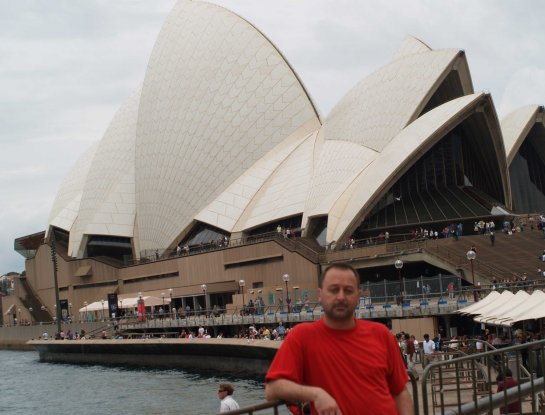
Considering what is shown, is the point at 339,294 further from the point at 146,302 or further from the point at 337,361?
the point at 146,302

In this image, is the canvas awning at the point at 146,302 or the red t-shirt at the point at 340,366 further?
the canvas awning at the point at 146,302

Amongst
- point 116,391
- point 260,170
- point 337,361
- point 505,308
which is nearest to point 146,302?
point 260,170

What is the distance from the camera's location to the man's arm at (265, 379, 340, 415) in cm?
390

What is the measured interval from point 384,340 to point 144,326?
3955 centimetres

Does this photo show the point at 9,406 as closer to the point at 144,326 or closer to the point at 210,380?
the point at 210,380

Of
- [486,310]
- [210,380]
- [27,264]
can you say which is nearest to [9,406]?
[210,380]

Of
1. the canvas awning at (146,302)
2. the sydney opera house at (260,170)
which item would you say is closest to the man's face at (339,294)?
the sydney opera house at (260,170)

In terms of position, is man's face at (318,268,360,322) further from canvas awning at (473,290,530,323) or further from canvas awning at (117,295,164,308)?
canvas awning at (117,295,164,308)

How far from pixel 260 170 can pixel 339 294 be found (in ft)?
147

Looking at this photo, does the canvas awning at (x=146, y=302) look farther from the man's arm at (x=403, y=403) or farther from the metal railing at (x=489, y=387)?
the man's arm at (x=403, y=403)

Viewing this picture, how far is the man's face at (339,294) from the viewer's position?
4133 millimetres

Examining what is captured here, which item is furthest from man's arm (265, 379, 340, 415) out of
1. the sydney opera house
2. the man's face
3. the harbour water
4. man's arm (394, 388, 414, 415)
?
the sydney opera house

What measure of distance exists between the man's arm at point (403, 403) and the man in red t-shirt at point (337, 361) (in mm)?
80

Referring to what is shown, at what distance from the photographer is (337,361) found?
4066 millimetres
